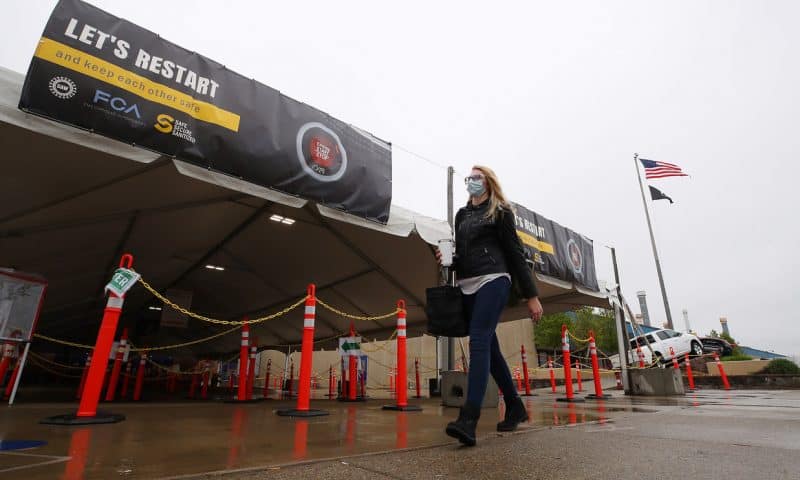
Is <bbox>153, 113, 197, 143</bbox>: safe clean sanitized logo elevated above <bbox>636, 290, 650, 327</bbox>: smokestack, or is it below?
below

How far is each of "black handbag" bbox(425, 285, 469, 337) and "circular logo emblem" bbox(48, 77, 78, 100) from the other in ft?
12.2

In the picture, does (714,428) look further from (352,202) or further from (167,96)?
(167,96)

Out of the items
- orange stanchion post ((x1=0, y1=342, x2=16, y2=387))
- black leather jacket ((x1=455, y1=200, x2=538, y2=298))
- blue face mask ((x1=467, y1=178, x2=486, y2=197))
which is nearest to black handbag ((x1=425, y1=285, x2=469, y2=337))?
black leather jacket ((x1=455, y1=200, x2=538, y2=298))

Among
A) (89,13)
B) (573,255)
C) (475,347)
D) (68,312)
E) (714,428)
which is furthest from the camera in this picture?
(68,312)

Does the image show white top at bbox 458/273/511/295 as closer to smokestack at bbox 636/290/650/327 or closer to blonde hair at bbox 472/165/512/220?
blonde hair at bbox 472/165/512/220

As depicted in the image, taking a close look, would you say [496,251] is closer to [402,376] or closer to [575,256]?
[402,376]

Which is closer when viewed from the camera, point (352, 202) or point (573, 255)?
point (352, 202)

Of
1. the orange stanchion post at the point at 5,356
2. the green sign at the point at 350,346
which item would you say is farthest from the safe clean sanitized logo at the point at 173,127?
the orange stanchion post at the point at 5,356

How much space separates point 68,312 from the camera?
10.8 metres

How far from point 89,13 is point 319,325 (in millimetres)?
10288

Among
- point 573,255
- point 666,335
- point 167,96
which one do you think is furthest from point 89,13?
point 666,335

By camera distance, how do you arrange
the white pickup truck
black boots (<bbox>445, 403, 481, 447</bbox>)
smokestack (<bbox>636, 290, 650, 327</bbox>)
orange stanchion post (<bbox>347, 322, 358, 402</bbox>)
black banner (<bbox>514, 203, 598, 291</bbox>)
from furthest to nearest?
smokestack (<bbox>636, 290, 650, 327</bbox>), the white pickup truck, orange stanchion post (<bbox>347, 322, 358, 402</bbox>), black banner (<bbox>514, 203, 598, 291</bbox>), black boots (<bbox>445, 403, 481, 447</bbox>)

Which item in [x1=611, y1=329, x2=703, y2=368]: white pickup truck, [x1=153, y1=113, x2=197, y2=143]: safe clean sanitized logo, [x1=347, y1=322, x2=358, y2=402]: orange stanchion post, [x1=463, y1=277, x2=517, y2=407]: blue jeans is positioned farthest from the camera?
[x1=611, y1=329, x2=703, y2=368]: white pickup truck

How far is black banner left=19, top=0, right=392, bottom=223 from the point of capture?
3.55m
